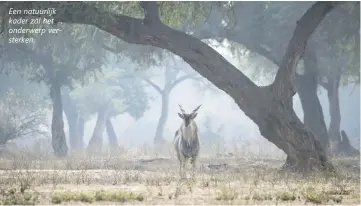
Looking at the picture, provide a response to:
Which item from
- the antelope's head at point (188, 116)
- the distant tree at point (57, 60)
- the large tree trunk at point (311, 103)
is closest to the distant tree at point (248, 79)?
the antelope's head at point (188, 116)

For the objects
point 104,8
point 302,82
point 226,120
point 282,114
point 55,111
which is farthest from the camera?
point 226,120

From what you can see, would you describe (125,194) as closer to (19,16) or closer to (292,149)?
(292,149)

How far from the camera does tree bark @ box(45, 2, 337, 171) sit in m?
16.0

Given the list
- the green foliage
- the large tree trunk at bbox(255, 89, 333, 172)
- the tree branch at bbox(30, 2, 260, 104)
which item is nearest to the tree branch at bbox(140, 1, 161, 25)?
the tree branch at bbox(30, 2, 260, 104)

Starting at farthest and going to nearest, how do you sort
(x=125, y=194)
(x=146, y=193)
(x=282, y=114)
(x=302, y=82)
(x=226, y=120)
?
1. (x=226, y=120)
2. (x=302, y=82)
3. (x=282, y=114)
4. (x=146, y=193)
5. (x=125, y=194)

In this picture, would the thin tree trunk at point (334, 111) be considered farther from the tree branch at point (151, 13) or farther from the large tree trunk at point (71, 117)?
the large tree trunk at point (71, 117)

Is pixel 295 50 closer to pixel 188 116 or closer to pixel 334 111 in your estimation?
pixel 188 116

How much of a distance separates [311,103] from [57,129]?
13.9 m

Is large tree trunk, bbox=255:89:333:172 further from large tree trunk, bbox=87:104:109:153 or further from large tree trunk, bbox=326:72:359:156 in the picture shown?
large tree trunk, bbox=87:104:109:153

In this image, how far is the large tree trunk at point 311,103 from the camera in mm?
23219

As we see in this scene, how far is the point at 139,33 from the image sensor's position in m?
16.6

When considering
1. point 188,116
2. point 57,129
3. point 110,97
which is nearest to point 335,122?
point 57,129

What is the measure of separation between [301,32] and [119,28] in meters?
5.17

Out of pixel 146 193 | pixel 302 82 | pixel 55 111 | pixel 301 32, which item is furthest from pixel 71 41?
pixel 146 193
